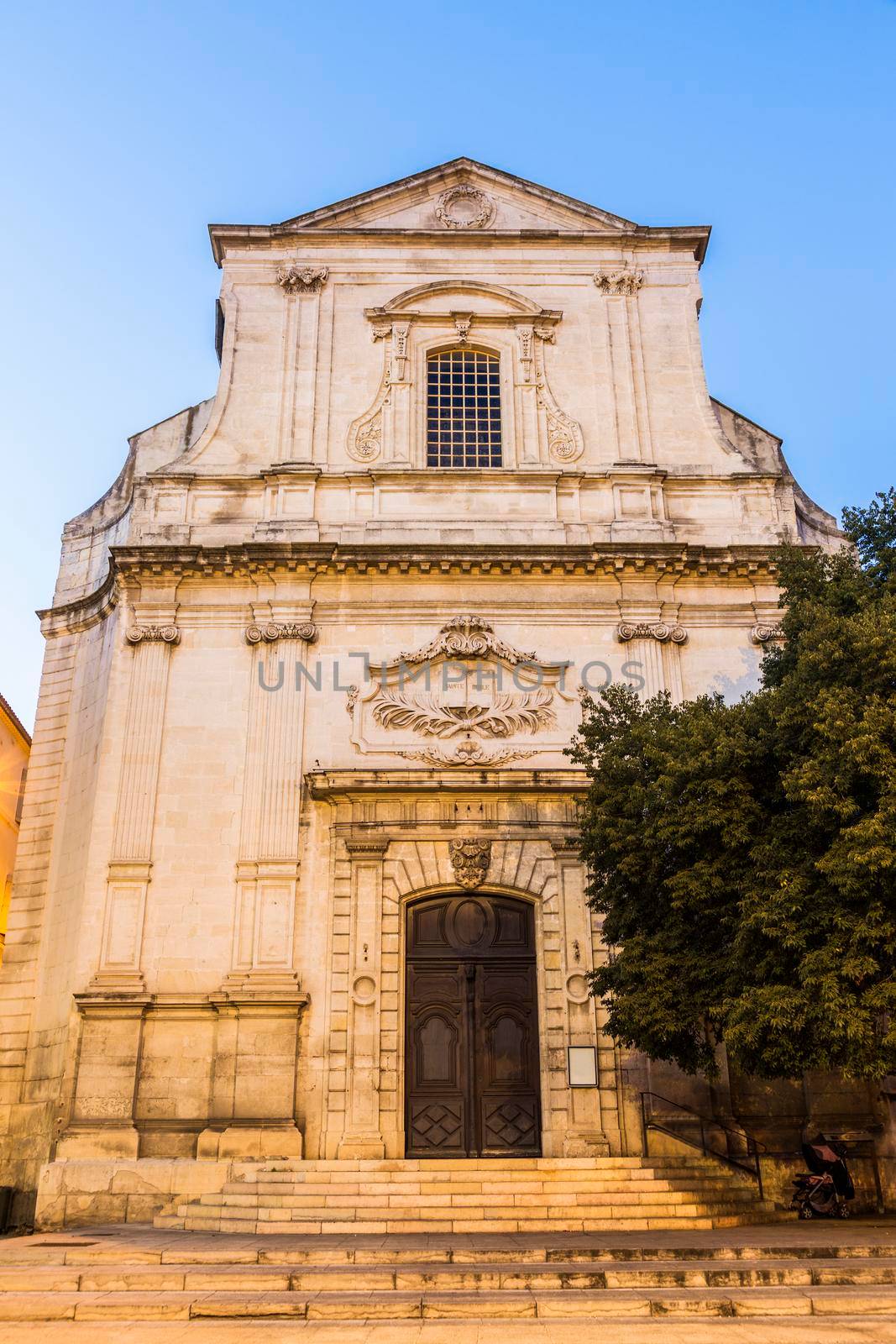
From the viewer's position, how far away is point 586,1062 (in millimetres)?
16188

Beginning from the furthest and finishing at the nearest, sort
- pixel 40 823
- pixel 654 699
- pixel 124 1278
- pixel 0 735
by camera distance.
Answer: pixel 0 735 → pixel 40 823 → pixel 654 699 → pixel 124 1278

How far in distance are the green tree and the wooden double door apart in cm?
190

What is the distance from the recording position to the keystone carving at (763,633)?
18688mm

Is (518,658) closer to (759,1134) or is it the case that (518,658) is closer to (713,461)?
(713,461)

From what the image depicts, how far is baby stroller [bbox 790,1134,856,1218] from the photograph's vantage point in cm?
1436

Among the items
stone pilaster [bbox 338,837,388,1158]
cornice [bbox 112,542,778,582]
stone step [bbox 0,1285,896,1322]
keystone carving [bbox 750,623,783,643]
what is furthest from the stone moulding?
stone step [bbox 0,1285,896,1322]

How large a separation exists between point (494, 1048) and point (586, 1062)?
4.21 feet

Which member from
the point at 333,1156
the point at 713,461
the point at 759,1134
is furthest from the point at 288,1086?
the point at 713,461

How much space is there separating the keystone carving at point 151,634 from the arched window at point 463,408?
506cm

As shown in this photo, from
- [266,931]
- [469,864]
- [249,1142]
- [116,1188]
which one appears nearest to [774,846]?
[469,864]

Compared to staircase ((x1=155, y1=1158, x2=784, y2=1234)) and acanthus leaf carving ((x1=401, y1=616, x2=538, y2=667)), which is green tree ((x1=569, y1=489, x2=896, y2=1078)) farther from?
acanthus leaf carving ((x1=401, y1=616, x2=538, y2=667))

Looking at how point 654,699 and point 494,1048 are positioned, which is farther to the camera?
point 494,1048

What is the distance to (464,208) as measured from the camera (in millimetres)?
22266

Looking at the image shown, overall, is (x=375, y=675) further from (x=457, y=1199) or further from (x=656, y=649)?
(x=457, y=1199)
